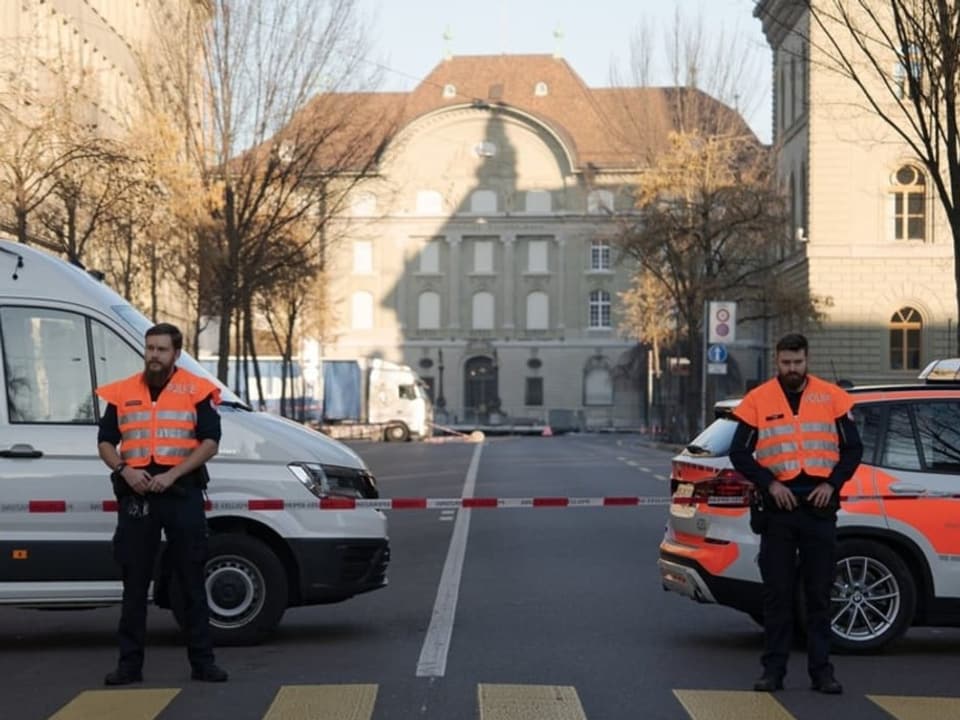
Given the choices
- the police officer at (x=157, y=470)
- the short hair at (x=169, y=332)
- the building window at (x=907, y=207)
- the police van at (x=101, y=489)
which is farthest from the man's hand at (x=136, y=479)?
the building window at (x=907, y=207)

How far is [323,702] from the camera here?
29.4 feet

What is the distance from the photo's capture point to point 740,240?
57.1 m

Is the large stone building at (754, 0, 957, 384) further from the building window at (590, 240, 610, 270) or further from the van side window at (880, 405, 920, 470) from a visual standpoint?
the van side window at (880, 405, 920, 470)

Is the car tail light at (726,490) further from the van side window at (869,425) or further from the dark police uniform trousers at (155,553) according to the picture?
the dark police uniform trousers at (155,553)

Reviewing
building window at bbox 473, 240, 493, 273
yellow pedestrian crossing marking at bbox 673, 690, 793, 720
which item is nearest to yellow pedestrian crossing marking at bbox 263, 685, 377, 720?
yellow pedestrian crossing marking at bbox 673, 690, 793, 720

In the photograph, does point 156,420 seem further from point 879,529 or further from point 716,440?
point 879,529

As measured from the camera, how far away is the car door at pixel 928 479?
431 inches

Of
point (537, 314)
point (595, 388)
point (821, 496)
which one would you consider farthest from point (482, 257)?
point (821, 496)

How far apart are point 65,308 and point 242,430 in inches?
52.7

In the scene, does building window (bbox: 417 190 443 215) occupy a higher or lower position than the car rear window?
higher

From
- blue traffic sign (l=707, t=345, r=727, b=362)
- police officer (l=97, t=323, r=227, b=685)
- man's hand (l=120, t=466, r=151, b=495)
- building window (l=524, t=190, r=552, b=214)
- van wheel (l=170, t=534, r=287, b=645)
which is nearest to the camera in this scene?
man's hand (l=120, t=466, r=151, b=495)

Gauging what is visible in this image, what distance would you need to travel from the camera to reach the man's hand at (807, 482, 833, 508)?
9320 millimetres

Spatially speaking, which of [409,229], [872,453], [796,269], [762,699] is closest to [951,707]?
[762,699]

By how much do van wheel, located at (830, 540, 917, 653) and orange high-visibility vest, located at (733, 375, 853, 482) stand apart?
5.47 feet
